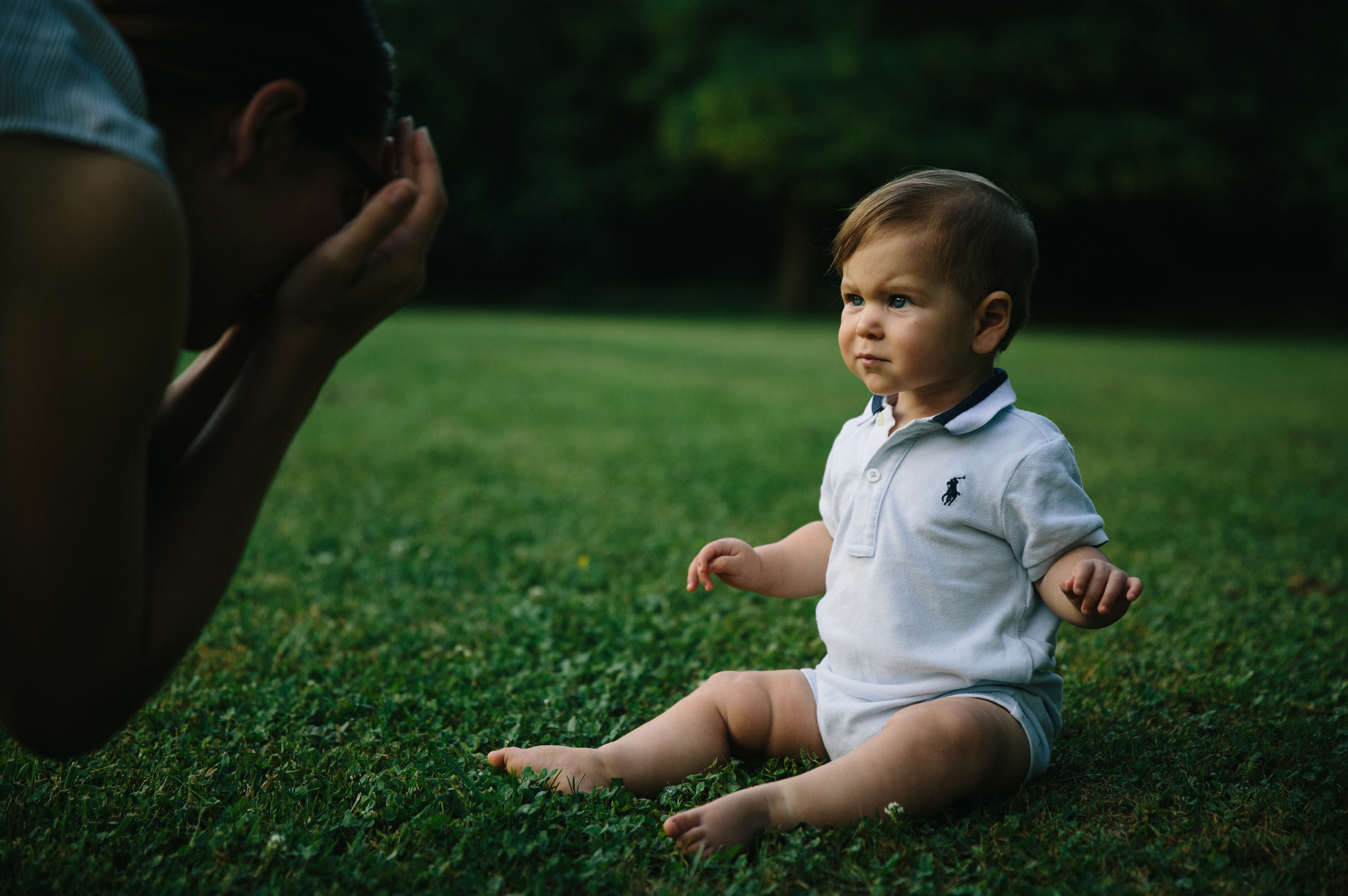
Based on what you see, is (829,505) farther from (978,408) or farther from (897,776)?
(897,776)

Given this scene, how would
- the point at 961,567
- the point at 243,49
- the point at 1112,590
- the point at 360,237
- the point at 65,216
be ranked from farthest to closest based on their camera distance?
the point at 961,567 → the point at 1112,590 → the point at 360,237 → the point at 243,49 → the point at 65,216

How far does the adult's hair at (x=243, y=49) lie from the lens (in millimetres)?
1248

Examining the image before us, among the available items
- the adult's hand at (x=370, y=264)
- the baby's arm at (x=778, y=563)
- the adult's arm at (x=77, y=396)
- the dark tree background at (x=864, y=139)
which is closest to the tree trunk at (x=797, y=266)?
the dark tree background at (x=864, y=139)

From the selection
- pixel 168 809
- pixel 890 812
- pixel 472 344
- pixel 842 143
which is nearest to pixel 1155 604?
pixel 890 812

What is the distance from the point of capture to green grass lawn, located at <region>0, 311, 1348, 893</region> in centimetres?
168

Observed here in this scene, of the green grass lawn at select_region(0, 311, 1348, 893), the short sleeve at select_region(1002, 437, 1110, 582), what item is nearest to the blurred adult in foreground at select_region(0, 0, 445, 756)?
the green grass lawn at select_region(0, 311, 1348, 893)

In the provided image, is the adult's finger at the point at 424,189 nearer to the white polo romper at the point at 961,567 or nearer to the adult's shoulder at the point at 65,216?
the adult's shoulder at the point at 65,216

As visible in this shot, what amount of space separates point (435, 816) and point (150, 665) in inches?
24.6

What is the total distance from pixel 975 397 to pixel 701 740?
0.86 meters

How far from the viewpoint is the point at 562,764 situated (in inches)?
76.5

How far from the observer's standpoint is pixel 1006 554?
1.91 m

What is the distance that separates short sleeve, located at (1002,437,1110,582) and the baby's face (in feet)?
0.81

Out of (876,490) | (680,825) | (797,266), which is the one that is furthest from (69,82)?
(797,266)

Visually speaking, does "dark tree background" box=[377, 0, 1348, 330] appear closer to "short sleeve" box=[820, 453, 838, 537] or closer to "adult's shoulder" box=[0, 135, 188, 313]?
"short sleeve" box=[820, 453, 838, 537]
